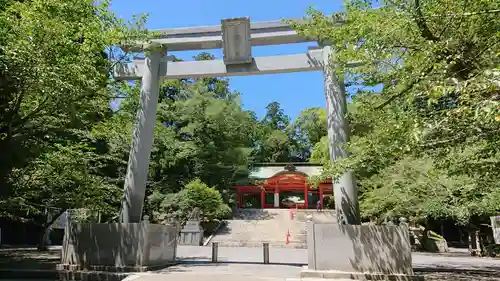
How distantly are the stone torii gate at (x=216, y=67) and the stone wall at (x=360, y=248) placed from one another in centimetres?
124

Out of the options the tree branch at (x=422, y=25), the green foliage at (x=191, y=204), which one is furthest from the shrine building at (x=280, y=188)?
the tree branch at (x=422, y=25)

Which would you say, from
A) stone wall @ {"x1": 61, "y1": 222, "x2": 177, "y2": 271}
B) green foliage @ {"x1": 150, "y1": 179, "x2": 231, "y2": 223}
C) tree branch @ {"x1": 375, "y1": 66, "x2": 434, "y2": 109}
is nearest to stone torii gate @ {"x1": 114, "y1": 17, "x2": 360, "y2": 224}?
stone wall @ {"x1": 61, "y1": 222, "x2": 177, "y2": 271}

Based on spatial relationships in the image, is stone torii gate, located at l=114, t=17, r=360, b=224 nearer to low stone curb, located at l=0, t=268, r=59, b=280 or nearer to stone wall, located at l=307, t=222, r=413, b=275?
stone wall, located at l=307, t=222, r=413, b=275

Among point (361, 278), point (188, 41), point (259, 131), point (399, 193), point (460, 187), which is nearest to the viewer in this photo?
point (361, 278)

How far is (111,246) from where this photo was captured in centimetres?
858

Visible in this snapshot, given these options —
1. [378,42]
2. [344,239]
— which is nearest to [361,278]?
[344,239]

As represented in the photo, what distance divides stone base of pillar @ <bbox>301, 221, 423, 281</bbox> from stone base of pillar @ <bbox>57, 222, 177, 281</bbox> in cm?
371

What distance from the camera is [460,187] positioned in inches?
468

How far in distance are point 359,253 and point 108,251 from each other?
5805mm

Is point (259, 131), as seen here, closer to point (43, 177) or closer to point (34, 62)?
point (43, 177)

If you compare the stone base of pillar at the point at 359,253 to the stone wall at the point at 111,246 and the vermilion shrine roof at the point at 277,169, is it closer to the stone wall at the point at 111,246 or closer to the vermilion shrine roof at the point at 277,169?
the stone wall at the point at 111,246

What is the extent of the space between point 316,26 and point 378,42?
3050mm

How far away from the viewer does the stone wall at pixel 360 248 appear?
7.53 metres

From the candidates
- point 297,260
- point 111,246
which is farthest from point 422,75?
point 297,260
